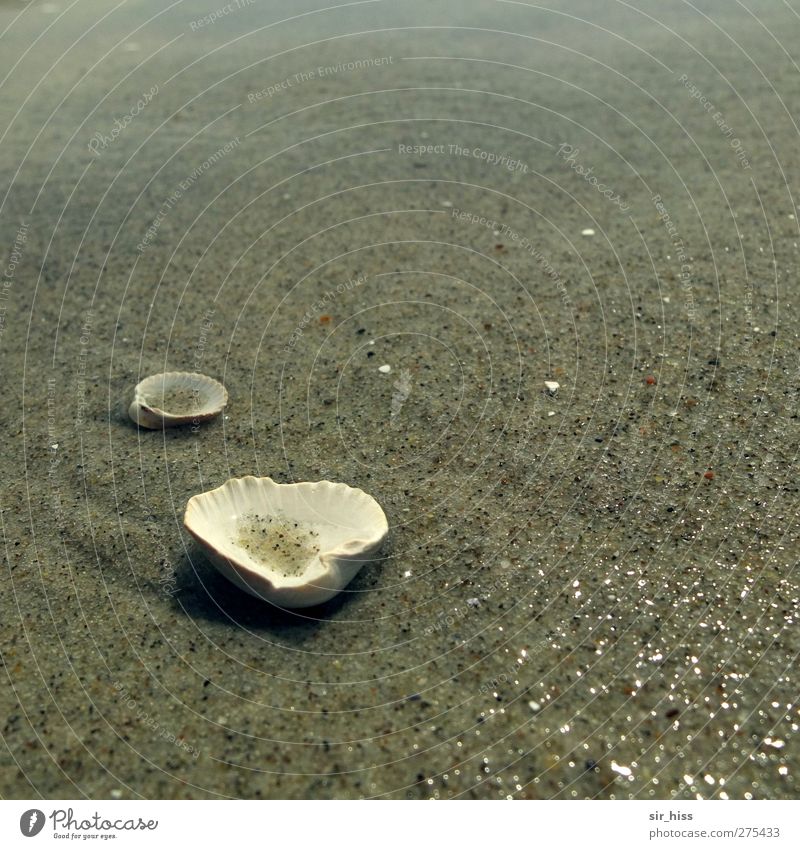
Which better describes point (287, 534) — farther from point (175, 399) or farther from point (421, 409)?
point (175, 399)

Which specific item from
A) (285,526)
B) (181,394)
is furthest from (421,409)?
(181,394)

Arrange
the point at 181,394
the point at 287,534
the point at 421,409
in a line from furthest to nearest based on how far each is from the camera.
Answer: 1. the point at 181,394
2. the point at 421,409
3. the point at 287,534

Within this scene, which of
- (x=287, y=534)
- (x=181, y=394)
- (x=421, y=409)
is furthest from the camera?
(x=181, y=394)

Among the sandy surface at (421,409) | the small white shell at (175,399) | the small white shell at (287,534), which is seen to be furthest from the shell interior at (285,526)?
the small white shell at (175,399)

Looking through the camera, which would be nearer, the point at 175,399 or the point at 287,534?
the point at 287,534

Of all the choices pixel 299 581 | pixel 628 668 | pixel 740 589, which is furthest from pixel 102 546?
pixel 740 589

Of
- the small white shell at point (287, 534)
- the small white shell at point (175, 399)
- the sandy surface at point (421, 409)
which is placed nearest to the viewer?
the sandy surface at point (421, 409)

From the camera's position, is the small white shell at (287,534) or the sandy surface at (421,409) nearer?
the sandy surface at (421,409)

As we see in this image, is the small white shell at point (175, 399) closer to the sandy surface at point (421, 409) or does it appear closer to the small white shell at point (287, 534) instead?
the sandy surface at point (421, 409)
